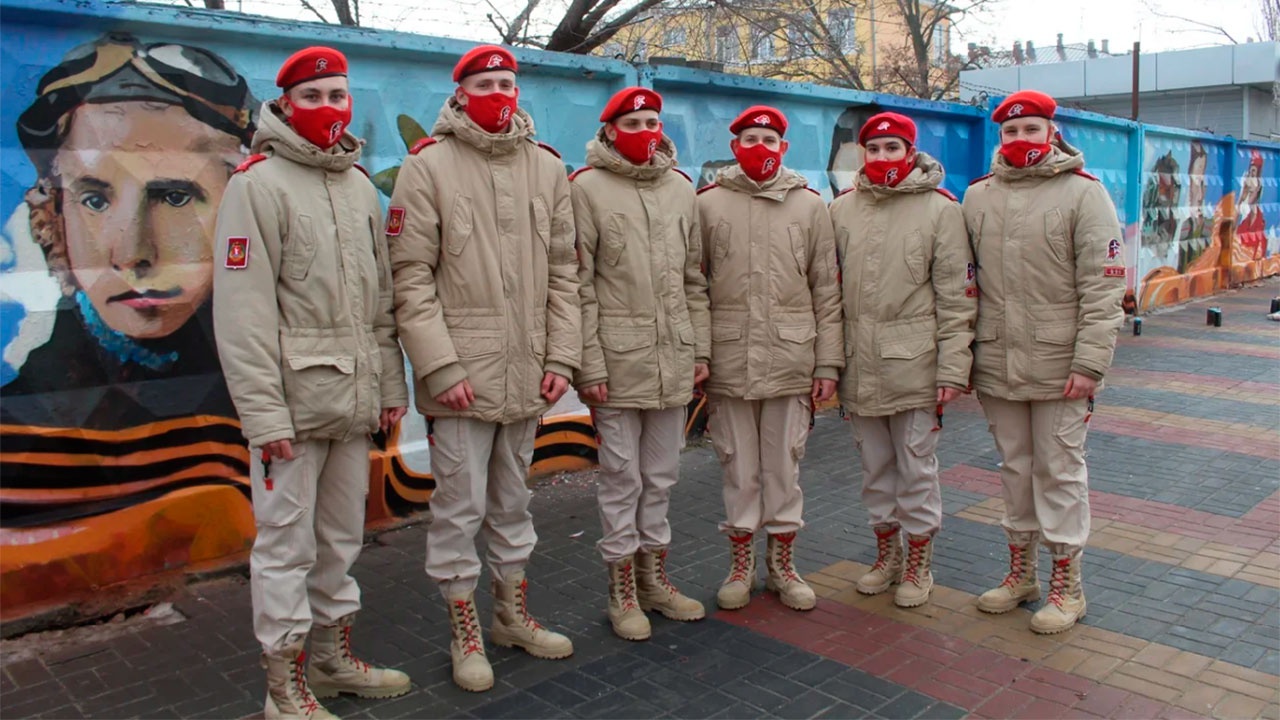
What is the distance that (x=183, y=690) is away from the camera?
3.82 meters

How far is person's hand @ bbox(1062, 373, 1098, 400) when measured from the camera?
164 inches

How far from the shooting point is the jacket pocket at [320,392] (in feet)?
11.1

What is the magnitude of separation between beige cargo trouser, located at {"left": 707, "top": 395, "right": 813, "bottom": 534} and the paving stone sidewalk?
419 millimetres

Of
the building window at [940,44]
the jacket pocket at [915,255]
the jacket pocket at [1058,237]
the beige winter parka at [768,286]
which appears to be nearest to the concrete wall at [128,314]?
the beige winter parka at [768,286]

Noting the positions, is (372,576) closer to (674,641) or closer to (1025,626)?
(674,641)

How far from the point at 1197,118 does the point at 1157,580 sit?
90.4 ft

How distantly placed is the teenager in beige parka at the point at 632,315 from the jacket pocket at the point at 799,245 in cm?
41

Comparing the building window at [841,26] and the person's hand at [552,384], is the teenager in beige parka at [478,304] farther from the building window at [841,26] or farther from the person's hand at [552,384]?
the building window at [841,26]

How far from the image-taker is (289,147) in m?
3.42

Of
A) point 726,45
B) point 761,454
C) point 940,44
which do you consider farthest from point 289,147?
point 940,44

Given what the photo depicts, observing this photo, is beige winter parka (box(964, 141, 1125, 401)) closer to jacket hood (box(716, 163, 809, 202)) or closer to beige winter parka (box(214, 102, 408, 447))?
jacket hood (box(716, 163, 809, 202))

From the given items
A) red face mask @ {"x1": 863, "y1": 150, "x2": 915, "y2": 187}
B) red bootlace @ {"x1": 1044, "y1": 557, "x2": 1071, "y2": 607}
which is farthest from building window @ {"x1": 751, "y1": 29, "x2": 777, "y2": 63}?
red bootlace @ {"x1": 1044, "y1": 557, "x2": 1071, "y2": 607}

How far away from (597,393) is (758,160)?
1.22m

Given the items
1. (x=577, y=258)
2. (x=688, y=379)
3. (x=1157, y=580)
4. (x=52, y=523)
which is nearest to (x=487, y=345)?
(x=577, y=258)
